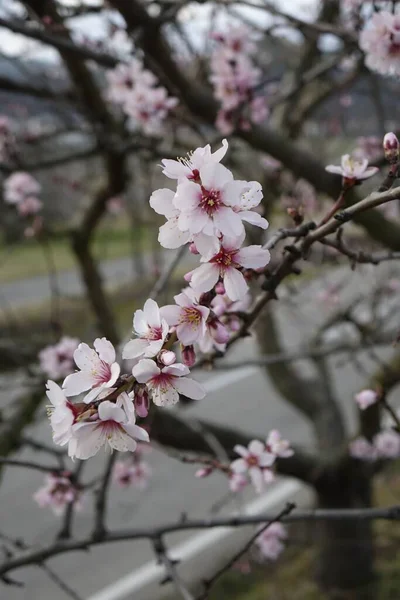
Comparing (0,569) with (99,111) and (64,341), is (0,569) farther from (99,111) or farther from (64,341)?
(99,111)

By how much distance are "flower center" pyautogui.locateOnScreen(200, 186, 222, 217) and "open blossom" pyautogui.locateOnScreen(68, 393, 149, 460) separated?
26 centimetres

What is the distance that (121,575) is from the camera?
443 centimetres

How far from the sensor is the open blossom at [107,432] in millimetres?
704

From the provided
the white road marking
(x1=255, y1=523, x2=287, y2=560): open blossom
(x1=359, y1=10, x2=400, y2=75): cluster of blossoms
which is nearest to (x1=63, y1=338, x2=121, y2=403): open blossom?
(x1=359, y1=10, x2=400, y2=75): cluster of blossoms

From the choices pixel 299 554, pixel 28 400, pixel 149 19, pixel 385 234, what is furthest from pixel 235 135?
pixel 299 554

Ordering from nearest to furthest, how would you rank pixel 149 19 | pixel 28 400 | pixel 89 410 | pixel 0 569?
pixel 89 410
pixel 0 569
pixel 149 19
pixel 28 400

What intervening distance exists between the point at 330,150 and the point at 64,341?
219 inches

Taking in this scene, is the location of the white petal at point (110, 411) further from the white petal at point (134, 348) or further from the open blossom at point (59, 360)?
→ the open blossom at point (59, 360)

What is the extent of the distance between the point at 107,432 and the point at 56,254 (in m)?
18.4

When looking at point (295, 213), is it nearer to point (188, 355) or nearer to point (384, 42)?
point (188, 355)

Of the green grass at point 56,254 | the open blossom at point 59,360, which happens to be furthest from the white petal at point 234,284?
the green grass at point 56,254

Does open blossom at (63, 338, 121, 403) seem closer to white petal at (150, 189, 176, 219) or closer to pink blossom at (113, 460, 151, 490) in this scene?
white petal at (150, 189, 176, 219)

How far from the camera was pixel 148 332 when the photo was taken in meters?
0.80

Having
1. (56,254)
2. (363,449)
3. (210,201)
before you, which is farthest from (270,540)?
(56,254)
